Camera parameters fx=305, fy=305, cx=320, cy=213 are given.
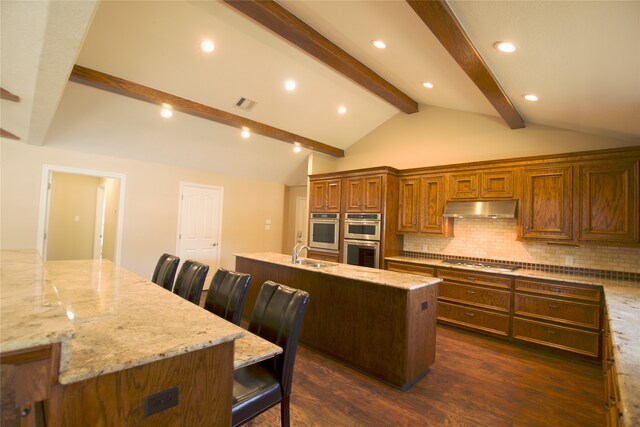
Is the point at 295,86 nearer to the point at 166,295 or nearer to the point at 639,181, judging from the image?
the point at 166,295

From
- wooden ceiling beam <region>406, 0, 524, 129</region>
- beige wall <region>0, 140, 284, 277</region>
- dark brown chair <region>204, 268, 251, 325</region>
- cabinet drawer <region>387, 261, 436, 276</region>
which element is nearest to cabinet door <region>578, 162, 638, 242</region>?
wooden ceiling beam <region>406, 0, 524, 129</region>

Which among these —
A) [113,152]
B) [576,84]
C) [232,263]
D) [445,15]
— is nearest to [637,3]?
[445,15]

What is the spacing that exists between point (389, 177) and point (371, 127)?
1382mm

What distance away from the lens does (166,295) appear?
5.86 ft

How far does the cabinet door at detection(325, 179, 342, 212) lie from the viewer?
18.2 ft

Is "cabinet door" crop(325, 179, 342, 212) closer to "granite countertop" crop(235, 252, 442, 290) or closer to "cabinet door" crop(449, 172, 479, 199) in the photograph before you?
"cabinet door" crop(449, 172, 479, 199)

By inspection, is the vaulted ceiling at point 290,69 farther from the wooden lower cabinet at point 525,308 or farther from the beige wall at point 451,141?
the wooden lower cabinet at point 525,308

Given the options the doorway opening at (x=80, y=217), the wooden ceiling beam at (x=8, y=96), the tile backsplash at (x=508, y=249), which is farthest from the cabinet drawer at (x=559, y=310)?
the doorway opening at (x=80, y=217)

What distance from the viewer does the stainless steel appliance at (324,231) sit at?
17.9ft

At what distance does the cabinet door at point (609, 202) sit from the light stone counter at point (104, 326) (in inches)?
149

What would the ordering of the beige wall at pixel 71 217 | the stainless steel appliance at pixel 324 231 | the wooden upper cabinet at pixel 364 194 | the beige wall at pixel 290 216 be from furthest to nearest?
the beige wall at pixel 290 216 → the beige wall at pixel 71 217 → the stainless steel appliance at pixel 324 231 → the wooden upper cabinet at pixel 364 194

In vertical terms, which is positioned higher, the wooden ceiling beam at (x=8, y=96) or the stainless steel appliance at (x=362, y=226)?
the wooden ceiling beam at (x=8, y=96)

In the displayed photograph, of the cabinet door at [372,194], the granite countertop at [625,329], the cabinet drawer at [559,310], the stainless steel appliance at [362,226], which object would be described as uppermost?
the cabinet door at [372,194]

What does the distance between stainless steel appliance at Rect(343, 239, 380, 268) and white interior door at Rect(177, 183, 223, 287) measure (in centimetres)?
272
